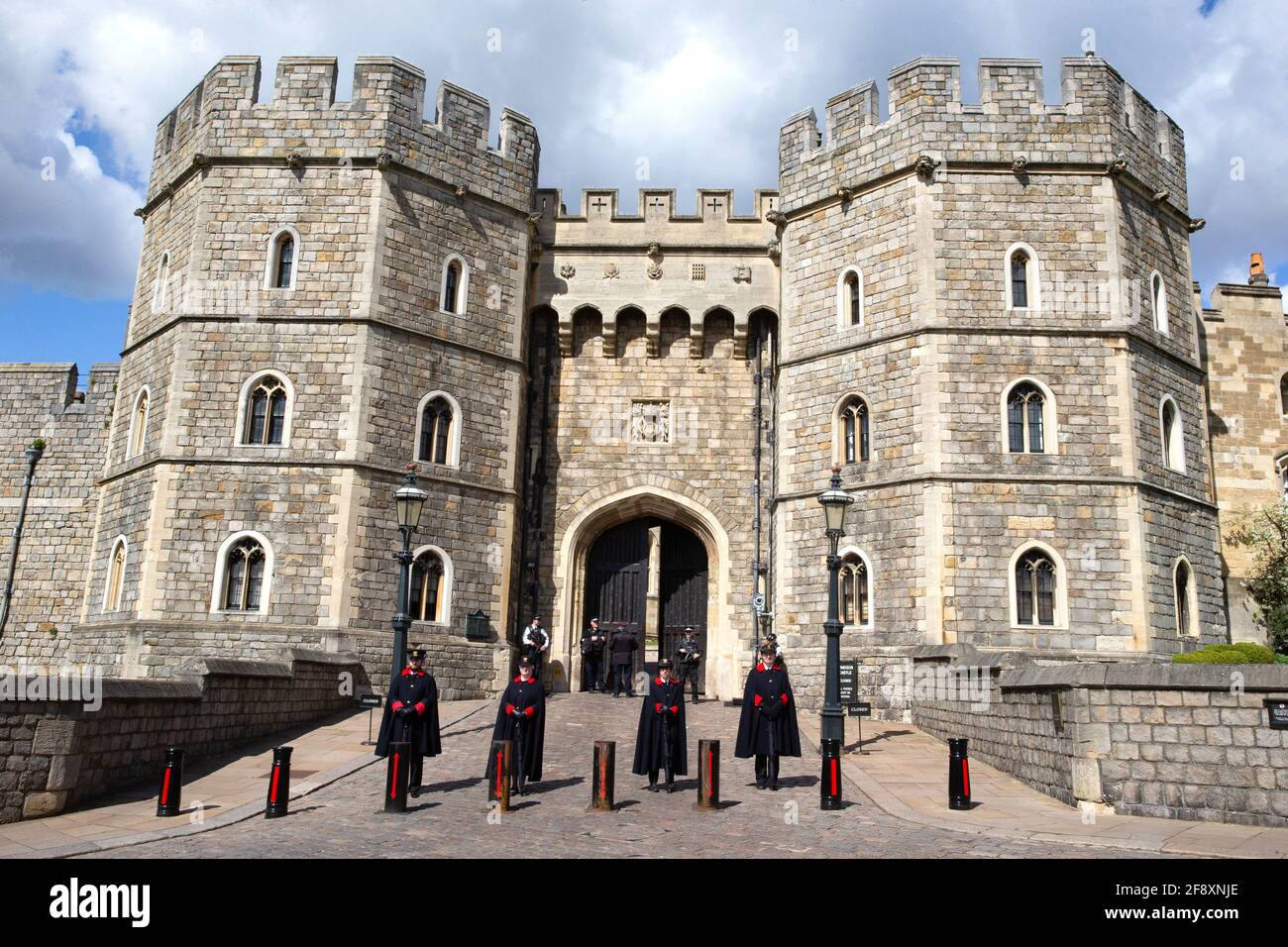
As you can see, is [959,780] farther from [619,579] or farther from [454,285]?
[454,285]

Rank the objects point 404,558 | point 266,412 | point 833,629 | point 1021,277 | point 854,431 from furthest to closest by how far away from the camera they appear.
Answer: point 854,431, point 266,412, point 1021,277, point 404,558, point 833,629

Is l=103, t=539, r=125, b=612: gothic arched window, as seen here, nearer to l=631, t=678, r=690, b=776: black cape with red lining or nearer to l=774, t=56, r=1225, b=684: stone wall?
l=631, t=678, r=690, b=776: black cape with red lining

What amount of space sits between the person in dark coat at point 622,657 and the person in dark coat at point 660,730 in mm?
7821

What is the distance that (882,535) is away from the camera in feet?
60.3

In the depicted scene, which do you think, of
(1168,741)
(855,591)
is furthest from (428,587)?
(1168,741)

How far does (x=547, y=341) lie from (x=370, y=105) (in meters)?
5.96

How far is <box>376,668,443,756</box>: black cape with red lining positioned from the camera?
11.4 metres

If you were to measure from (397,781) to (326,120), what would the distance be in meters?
14.3

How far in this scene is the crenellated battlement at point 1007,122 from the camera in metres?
19.1

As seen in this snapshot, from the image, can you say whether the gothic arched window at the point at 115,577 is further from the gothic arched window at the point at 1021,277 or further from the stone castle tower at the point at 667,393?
the gothic arched window at the point at 1021,277

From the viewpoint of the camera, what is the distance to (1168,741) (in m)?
10.6

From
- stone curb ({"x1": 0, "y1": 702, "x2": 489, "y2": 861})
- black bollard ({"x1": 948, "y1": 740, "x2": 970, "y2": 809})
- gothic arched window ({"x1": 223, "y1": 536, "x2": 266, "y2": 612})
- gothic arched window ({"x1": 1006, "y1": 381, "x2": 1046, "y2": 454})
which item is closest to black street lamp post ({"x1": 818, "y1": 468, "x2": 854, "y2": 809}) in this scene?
black bollard ({"x1": 948, "y1": 740, "x2": 970, "y2": 809})

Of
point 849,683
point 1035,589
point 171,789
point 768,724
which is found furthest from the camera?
point 1035,589
